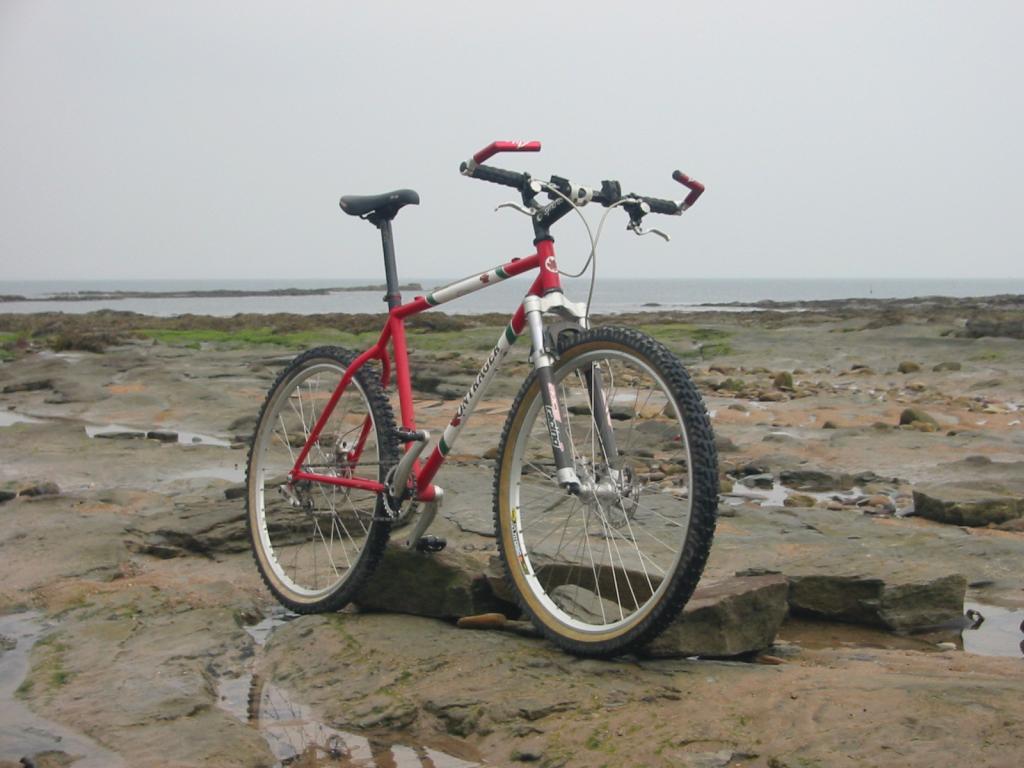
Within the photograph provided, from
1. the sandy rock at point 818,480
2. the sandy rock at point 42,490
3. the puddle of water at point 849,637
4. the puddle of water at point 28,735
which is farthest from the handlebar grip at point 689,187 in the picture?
the sandy rock at point 42,490

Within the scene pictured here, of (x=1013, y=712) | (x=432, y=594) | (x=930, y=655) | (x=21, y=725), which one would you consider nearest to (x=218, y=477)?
(x=432, y=594)

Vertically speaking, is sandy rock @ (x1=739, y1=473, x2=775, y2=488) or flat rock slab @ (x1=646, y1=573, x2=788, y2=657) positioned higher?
flat rock slab @ (x1=646, y1=573, x2=788, y2=657)

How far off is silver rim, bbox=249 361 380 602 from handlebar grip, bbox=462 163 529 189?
122cm

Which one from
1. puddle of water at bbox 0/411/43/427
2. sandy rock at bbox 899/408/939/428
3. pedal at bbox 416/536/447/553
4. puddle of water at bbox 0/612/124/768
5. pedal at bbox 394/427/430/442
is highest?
pedal at bbox 394/427/430/442

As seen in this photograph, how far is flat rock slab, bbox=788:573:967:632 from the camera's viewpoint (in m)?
4.30

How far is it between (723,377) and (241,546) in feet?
41.5

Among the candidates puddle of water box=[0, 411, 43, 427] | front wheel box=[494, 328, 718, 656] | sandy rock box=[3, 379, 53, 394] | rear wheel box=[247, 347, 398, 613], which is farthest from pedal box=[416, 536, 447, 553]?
sandy rock box=[3, 379, 53, 394]

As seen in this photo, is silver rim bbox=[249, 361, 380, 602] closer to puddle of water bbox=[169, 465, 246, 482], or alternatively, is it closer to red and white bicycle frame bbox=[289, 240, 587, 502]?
red and white bicycle frame bbox=[289, 240, 587, 502]

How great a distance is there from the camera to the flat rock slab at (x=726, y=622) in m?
3.64

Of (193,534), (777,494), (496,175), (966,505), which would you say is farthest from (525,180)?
(777,494)

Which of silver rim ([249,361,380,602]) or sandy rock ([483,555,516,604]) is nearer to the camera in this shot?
sandy rock ([483,555,516,604])

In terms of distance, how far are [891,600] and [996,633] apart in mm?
419

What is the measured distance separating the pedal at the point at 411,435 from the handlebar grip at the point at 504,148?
114 cm

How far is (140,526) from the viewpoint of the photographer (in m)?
6.08
